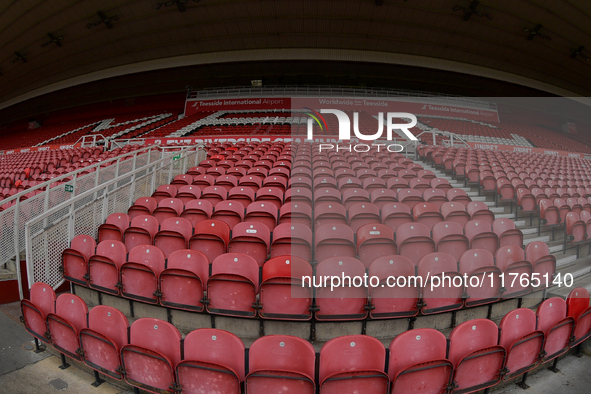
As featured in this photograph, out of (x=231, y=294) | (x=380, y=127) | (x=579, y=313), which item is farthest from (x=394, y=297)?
(x=380, y=127)

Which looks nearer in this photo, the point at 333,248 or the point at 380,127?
the point at 333,248

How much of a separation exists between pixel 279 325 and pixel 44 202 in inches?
145

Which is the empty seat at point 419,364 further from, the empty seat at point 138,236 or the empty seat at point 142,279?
the empty seat at point 138,236

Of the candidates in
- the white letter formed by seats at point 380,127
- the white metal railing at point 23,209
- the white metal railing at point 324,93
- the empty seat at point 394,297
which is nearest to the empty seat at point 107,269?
the white metal railing at point 23,209

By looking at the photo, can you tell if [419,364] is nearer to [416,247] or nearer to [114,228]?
[416,247]

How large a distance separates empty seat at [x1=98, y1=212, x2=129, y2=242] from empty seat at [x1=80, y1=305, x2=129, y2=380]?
1.55 m

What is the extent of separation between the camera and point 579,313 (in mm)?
2744

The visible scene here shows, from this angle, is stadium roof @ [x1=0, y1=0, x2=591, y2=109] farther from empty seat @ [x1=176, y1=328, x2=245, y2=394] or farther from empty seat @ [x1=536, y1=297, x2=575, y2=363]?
empty seat @ [x1=176, y1=328, x2=245, y2=394]

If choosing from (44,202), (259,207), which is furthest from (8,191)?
(259,207)

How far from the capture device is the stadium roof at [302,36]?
15.9 meters

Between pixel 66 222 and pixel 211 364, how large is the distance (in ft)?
9.89

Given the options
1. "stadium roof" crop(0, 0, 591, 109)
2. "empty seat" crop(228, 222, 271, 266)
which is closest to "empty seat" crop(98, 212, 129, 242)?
"empty seat" crop(228, 222, 271, 266)

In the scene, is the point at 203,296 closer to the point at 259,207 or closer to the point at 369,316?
the point at 369,316

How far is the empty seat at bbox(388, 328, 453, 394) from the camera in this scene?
1.99m
